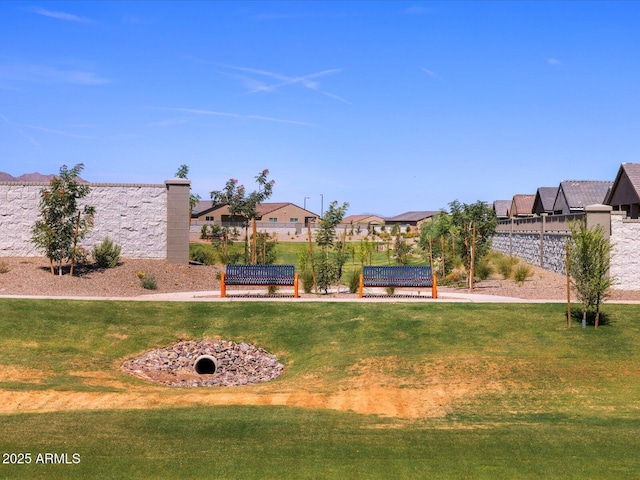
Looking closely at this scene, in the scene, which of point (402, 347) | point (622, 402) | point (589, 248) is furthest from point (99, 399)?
point (589, 248)

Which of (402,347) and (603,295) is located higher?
(603,295)

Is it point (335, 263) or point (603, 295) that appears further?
point (335, 263)

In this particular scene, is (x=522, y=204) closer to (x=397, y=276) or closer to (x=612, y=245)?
(x=397, y=276)

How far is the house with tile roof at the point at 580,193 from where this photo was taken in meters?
48.1

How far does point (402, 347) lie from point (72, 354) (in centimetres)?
877

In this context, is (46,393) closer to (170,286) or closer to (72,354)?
(72,354)

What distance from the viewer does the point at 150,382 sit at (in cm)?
1636

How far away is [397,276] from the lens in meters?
24.4

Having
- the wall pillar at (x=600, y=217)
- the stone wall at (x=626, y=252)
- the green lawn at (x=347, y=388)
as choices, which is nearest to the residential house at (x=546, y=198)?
the stone wall at (x=626, y=252)

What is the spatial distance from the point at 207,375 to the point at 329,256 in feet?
34.7

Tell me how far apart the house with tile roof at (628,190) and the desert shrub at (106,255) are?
28.5m

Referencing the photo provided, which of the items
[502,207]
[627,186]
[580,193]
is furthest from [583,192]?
[502,207]

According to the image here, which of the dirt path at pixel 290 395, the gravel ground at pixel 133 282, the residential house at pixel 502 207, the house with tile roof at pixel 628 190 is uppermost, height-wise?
the residential house at pixel 502 207

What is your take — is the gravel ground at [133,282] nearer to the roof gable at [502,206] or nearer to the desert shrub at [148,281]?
the desert shrub at [148,281]
